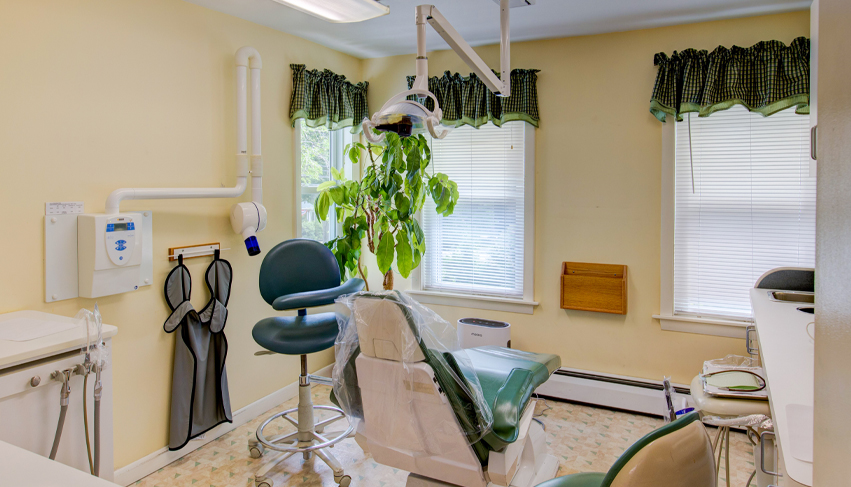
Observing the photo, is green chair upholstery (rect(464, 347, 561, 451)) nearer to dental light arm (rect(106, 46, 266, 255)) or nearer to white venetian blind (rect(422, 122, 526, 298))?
white venetian blind (rect(422, 122, 526, 298))

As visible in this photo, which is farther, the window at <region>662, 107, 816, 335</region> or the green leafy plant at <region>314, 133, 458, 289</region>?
the green leafy plant at <region>314, 133, 458, 289</region>

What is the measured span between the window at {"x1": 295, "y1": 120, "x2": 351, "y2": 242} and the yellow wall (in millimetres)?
192

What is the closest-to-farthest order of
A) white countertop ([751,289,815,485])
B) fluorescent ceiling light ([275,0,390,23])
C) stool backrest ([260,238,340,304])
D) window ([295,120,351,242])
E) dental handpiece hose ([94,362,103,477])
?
white countertop ([751,289,815,485]) < dental handpiece hose ([94,362,103,477]) < fluorescent ceiling light ([275,0,390,23]) < stool backrest ([260,238,340,304]) < window ([295,120,351,242])

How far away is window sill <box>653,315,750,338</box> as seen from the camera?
9.63 ft

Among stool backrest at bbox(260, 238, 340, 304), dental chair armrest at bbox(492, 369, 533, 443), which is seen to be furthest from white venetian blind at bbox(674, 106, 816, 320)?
stool backrest at bbox(260, 238, 340, 304)

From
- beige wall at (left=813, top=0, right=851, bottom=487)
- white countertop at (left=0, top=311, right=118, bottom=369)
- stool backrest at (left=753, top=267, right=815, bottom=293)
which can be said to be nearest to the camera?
beige wall at (left=813, top=0, right=851, bottom=487)

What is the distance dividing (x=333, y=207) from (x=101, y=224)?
188 centimetres

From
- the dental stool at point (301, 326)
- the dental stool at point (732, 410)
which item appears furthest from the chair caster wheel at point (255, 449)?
the dental stool at point (732, 410)

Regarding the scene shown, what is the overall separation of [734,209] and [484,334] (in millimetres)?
1679

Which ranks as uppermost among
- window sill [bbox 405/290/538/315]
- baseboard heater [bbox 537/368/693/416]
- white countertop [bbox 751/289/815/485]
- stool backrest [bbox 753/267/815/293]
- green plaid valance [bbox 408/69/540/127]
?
green plaid valance [bbox 408/69/540/127]

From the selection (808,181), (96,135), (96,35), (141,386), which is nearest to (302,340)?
(141,386)

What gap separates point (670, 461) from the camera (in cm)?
92

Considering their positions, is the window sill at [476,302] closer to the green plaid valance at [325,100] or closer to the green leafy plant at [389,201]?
the green leafy plant at [389,201]

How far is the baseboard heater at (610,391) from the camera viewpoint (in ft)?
10.0
